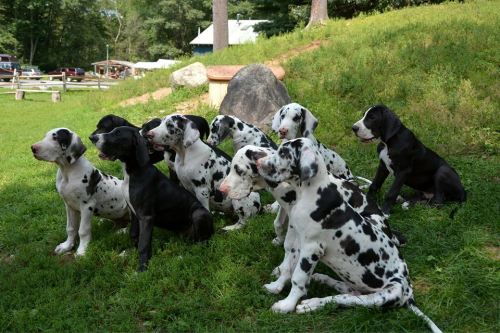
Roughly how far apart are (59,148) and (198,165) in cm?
190

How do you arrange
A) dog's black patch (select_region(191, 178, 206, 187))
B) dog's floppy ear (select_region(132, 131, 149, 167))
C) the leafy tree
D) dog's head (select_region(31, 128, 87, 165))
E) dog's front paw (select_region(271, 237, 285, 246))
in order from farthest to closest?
the leafy tree < dog's black patch (select_region(191, 178, 206, 187)) < dog's front paw (select_region(271, 237, 285, 246)) < dog's head (select_region(31, 128, 87, 165)) < dog's floppy ear (select_region(132, 131, 149, 167))

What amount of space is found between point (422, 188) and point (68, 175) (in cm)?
556

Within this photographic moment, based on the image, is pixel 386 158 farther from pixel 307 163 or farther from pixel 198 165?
pixel 307 163

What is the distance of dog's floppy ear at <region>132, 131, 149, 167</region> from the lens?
5.78 meters

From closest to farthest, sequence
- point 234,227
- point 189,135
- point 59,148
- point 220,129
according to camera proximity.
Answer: point 59,148
point 189,135
point 234,227
point 220,129

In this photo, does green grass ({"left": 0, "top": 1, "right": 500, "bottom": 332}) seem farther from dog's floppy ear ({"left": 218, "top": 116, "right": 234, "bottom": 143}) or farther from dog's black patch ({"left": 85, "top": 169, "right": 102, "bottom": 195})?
dog's floppy ear ({"left": 218, "top": 116, "right": 234, "bottom": 143})

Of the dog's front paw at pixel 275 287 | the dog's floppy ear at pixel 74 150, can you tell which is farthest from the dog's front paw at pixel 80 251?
the dog's front paw at pixel 275 287

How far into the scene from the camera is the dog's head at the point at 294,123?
7012mm

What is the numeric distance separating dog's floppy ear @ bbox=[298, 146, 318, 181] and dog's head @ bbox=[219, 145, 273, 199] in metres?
0.66

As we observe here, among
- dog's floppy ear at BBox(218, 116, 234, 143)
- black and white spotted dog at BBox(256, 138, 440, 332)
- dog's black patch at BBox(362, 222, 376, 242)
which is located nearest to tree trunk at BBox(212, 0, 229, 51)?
dog's floppy ear at BBox(218, 116, 234, 143)

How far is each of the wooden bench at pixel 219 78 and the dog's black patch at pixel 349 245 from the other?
9.85 meters

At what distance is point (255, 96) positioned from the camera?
492 inches

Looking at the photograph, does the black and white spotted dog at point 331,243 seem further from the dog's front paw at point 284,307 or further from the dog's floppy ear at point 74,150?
the dog's floppy ear at point 74,150

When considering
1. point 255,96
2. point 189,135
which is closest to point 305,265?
point 189,135
